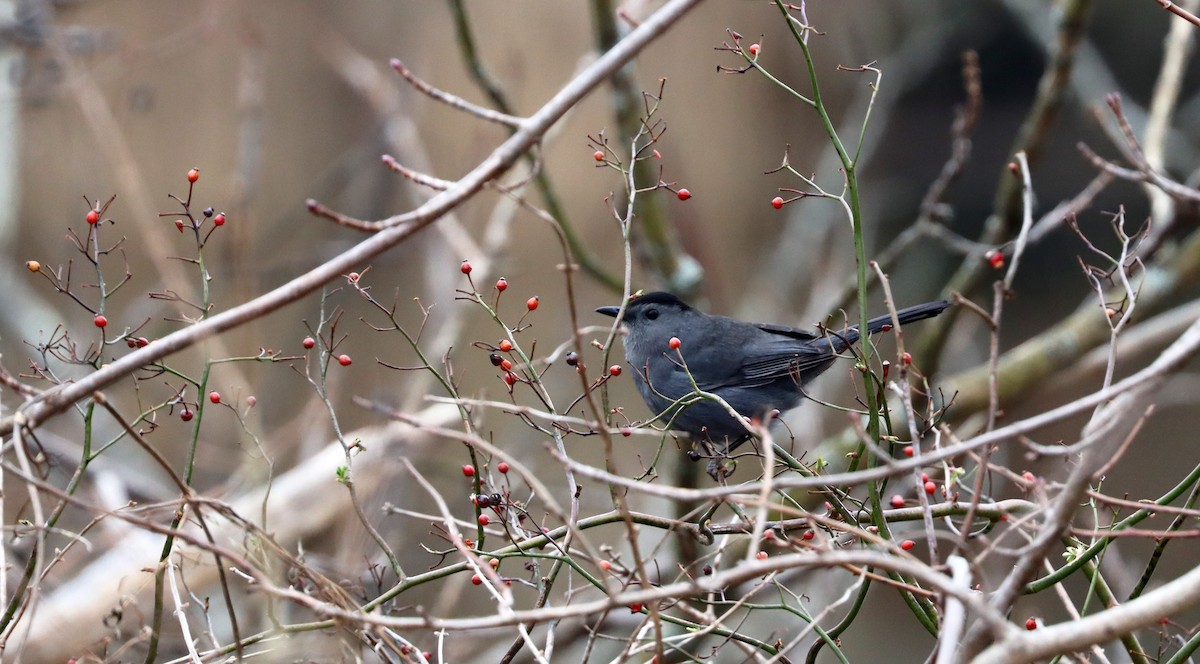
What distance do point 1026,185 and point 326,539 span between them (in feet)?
12.7

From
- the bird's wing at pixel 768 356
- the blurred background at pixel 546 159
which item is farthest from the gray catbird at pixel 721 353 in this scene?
the blurred background at pixel 546 159

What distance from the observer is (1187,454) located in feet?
22.8

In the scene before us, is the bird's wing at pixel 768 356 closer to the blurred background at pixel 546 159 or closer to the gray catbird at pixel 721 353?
the gray catbird at pixel 721 353

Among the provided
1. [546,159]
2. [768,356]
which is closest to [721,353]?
[768,356]

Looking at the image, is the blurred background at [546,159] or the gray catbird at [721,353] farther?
the blurred background at [546,159]

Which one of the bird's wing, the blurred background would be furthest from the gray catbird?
the blurred background

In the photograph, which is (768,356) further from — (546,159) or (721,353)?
(546,159)

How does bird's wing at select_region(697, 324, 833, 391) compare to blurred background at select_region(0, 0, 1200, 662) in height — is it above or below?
below

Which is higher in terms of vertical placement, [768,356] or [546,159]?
[546,159]

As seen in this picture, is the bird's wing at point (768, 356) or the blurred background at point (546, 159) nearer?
the bird's wing at point (768, 356)

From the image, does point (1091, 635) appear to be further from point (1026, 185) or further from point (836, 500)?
point (1026, 185)

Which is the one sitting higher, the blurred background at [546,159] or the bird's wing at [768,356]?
the blurred background at [546,159]

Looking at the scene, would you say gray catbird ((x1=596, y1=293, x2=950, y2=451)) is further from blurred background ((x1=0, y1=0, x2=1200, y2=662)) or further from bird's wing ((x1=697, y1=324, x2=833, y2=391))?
blurred background ((x1=0, y1=0, x2=1200, y2=662))

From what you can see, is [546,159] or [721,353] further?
[546,159]
